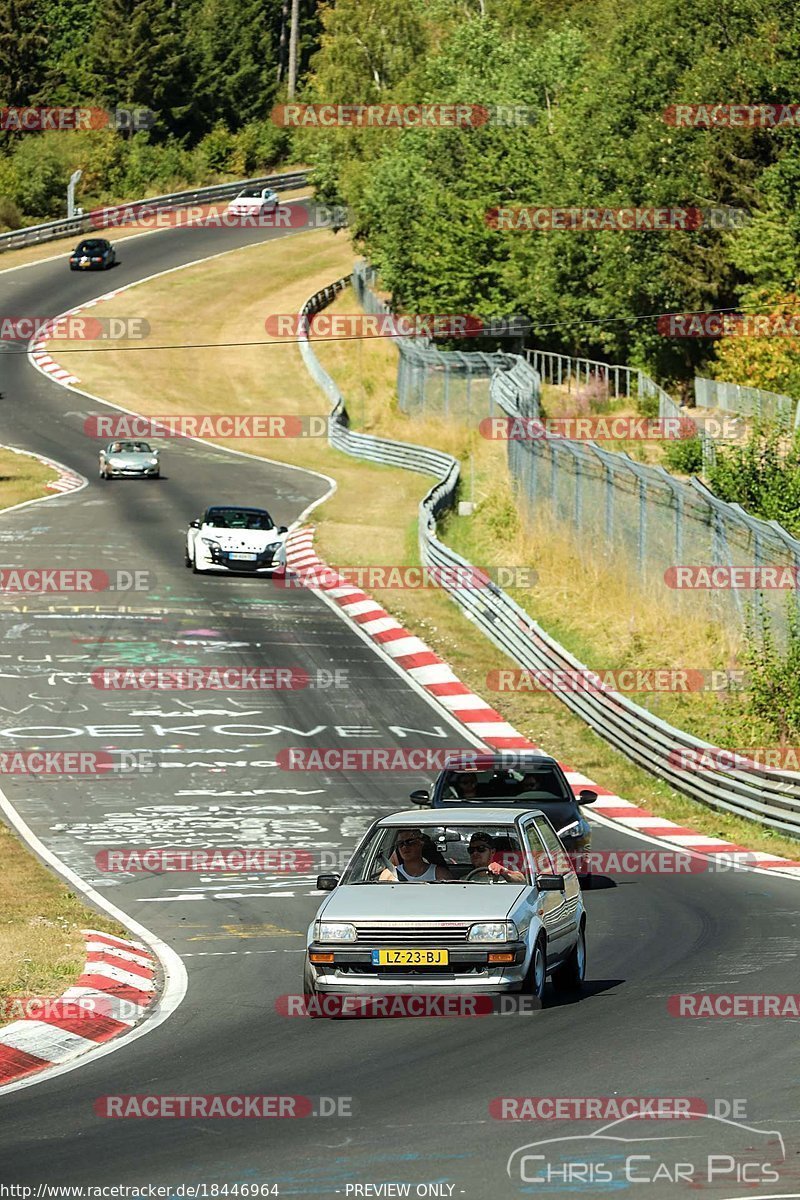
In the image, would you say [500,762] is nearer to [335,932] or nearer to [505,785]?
[505,785]

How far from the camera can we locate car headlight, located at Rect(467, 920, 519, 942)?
12.5 metres

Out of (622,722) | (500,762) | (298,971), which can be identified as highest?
(298,971)

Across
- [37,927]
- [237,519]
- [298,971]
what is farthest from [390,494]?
[298,971]

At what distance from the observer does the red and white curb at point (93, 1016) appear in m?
12.1

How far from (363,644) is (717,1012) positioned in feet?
74.3

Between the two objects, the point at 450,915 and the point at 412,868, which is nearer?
the point at 450,915

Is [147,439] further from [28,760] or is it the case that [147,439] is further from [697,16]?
[28,760]

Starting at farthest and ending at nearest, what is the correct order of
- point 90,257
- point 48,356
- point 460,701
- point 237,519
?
point 90,257, point 48,356, point 237,519, point 460,701

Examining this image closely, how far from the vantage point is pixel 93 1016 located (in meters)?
13.6

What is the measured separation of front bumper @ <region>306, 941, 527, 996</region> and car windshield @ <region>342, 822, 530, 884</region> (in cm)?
104

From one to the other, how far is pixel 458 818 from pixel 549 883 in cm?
90

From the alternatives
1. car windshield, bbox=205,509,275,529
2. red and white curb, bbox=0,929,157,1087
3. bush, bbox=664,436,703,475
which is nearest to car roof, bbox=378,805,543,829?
red and white curb, bbox=0,929,157,1087

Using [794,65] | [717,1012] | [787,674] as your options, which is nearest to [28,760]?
[787,674]

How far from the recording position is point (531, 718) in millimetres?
31141
